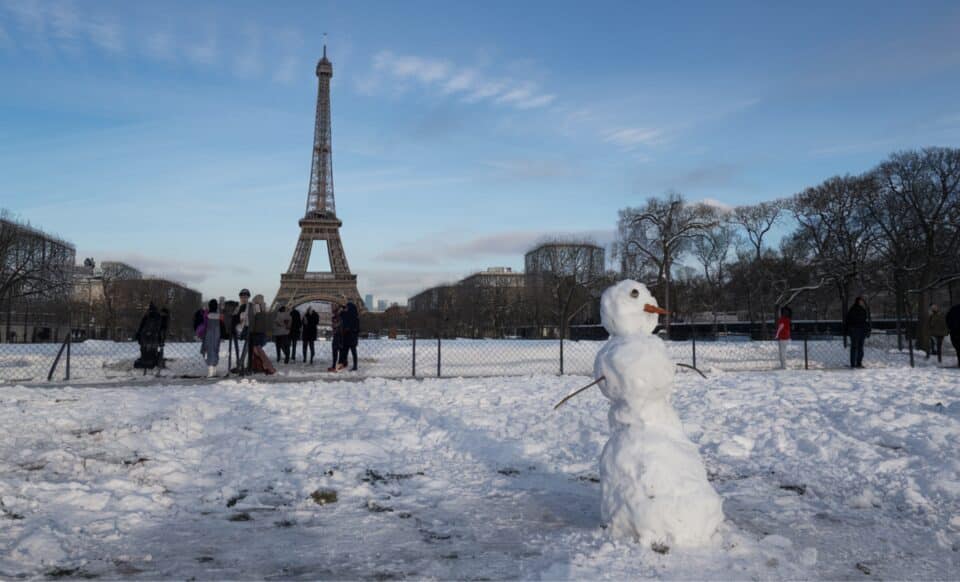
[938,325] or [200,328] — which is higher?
[938,325]

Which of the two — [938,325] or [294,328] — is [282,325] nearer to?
[294,328]

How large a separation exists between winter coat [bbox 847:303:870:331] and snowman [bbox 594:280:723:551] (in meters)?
11.5

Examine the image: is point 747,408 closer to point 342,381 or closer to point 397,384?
point 397,384

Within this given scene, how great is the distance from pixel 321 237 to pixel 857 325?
5146 cm

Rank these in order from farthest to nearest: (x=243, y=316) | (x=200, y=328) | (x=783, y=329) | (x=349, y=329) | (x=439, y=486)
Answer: (x=783, y=329) < (x=349, y=329) < (x=200, y=328) < (x=243, y=316) < (x=439, y=486)

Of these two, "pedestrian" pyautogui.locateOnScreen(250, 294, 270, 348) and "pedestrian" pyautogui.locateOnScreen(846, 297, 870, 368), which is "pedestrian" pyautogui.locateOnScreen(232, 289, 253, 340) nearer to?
"pedestrian" pyautogui.locateOnScreen(250, 294, 270, 348)

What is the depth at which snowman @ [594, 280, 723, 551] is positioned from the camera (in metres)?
3.73

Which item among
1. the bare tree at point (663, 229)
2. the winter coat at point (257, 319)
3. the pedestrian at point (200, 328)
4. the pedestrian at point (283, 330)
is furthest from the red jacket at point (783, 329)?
the bare tree at point (663, 229)

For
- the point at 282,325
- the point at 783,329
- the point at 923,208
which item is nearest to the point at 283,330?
the point at 282,325

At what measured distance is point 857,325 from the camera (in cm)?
1390

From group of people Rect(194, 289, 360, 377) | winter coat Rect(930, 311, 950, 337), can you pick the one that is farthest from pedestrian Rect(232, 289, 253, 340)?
winter coat Rect(930, 311, 950, 337)

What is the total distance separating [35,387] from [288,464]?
7.04 metres

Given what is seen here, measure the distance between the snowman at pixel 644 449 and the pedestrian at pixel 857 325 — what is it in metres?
11.3

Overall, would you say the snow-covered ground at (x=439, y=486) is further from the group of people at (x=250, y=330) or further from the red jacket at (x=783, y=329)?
the red jacket at (x=783, y=329)
